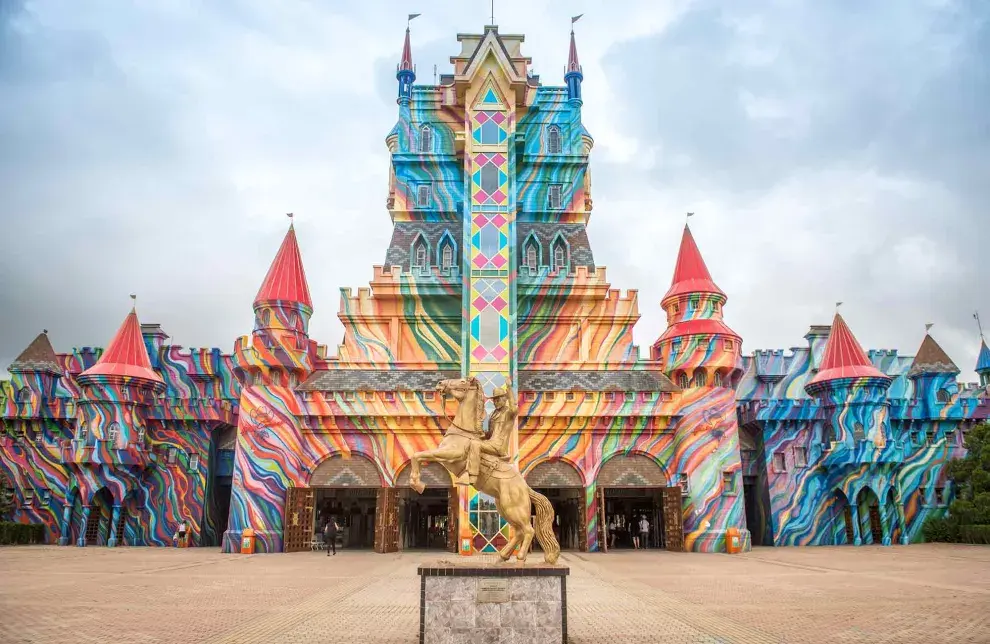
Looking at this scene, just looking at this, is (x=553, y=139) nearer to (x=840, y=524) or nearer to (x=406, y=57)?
(x=406, y=57)

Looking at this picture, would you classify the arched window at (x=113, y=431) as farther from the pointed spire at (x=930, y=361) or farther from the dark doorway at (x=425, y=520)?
the pointed spire at (x=930, y=361)

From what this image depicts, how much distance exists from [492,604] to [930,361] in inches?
1455

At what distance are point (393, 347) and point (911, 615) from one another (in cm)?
2631

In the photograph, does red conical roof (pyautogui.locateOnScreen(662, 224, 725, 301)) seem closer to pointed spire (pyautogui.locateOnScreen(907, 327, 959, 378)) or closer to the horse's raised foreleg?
pointed spire (pyautogui.locateOnScreen(907, 327, 959, 378))

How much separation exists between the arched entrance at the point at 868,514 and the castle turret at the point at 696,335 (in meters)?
8.40

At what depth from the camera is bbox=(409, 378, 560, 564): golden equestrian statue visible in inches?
445

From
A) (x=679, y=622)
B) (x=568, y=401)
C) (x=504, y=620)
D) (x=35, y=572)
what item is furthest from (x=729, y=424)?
(x=35, y=572)

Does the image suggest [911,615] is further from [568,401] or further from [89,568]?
[89,568]

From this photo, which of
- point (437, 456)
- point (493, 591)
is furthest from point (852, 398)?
point (493, 591)

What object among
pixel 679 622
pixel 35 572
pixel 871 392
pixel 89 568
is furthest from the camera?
pixel 871 392

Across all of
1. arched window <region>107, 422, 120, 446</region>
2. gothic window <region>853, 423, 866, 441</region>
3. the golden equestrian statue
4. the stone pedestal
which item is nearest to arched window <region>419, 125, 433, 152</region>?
arched window <region>107, 422, 120, 446</region>

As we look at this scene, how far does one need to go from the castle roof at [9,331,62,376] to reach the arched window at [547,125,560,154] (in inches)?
1145

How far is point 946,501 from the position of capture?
118ft

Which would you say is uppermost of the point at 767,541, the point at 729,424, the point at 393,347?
the point at 393,347
